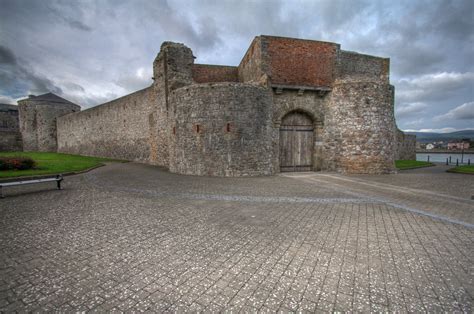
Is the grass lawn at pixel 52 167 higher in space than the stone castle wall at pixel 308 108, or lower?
lower

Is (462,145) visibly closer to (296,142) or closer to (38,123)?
(296,142)

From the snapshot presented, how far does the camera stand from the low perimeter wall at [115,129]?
744 inches

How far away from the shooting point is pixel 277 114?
12.6 meters

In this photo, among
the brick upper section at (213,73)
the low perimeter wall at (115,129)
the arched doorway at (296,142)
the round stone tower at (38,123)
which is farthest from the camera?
the round stone tower at (38,123)

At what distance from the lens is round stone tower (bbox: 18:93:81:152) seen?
35.0 metres

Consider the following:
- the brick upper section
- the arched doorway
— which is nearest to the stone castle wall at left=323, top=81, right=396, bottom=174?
the arched doorway

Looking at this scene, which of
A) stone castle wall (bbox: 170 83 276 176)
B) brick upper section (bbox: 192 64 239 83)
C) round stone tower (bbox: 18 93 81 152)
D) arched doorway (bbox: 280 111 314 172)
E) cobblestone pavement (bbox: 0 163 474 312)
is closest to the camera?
cobblestone pavement (bbox: 0 163 474 312)

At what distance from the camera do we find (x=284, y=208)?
5.39 m

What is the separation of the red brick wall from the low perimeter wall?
11039 millimetres

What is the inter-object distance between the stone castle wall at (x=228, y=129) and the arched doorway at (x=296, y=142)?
1.65m

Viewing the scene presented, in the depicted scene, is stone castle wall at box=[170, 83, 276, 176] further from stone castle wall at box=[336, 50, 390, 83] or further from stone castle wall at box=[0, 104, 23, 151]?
stone castle wall at box=[0, 104, 23, 151]

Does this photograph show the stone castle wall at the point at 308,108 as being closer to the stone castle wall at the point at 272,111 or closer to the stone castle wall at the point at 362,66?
the stone castle wall at the point at 272,111

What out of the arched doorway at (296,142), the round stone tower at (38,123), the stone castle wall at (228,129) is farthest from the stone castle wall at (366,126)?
the round stone tower at (38,123)

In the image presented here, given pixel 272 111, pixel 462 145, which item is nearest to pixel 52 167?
pixel 272 111
